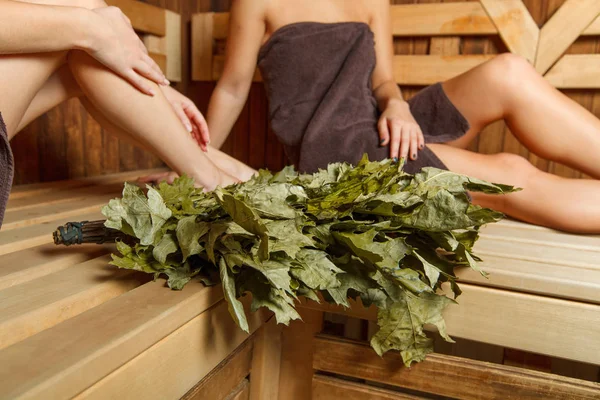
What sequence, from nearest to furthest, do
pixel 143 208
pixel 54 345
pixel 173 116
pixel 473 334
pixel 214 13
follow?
1. pixel 54 345
2. pixel 143 208
3. pixel 473 334
4. pixel 173 116
5. pixel 214 13

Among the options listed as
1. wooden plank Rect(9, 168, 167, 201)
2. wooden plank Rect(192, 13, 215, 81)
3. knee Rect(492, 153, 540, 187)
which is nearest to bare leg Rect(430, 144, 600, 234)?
knee Rect(492, 153, 540, 187)

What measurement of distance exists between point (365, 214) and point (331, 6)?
39.6 inches

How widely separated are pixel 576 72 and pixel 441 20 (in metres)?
0.50

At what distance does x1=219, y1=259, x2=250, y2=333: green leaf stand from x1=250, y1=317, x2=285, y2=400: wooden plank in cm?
31

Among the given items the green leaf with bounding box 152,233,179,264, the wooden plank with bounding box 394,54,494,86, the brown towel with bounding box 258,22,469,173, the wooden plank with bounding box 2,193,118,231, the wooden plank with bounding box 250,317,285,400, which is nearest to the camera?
the green leaf with bounding box 152,233,179,264

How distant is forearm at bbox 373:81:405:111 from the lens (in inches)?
55.7

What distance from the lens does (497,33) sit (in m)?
1.78

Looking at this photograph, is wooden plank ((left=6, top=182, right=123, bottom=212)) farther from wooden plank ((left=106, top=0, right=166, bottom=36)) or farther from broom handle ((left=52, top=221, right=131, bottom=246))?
wooden plank ((left=106, top=0, right=166, bottom=36))

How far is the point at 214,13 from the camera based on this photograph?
2.07m

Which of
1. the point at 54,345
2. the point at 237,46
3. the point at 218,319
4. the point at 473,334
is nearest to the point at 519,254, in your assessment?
the point at 473,334

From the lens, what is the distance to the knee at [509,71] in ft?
4.04

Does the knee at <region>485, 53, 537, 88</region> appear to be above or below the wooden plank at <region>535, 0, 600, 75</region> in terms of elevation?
below

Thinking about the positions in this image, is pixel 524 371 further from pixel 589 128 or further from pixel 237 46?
pixel 237 46

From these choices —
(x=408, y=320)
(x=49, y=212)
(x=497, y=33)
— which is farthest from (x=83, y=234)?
(x=497, y=33)
